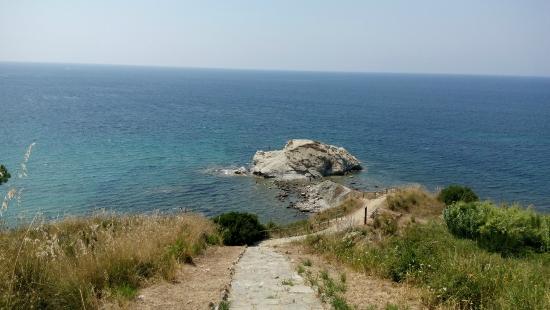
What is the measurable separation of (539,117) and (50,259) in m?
134

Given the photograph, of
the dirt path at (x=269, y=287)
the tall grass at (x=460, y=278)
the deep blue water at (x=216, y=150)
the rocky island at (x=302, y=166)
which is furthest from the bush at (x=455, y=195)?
the dirt path at (x=269, y=287)

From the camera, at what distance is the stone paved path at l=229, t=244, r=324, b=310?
7789 millimetres

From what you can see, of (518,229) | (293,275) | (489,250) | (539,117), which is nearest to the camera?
(293,275)

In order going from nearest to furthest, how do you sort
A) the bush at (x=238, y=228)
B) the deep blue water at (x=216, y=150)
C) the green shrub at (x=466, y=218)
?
1. the green shrub at (x=466, y=218)
2. the bush at (x=238, y=228)
3. the deep blue water at (x=216, y=150)

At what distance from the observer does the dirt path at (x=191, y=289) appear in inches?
297

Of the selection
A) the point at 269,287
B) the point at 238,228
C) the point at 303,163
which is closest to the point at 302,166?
the point at 303,163

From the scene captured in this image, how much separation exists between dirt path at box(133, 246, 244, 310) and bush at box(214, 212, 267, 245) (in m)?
8.75

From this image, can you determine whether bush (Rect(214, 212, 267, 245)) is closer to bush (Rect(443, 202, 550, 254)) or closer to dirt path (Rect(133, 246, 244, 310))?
dirt path (Rect(133, 246, 244, 310))

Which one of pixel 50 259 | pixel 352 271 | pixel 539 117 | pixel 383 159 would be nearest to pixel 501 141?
pixel 383 159

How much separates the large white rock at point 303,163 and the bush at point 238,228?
29.4 m

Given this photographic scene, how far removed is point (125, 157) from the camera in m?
57.4

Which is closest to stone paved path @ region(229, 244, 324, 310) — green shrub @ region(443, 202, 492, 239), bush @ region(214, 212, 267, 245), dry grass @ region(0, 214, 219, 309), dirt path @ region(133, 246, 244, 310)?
dirt path @ region(133, 246, 244, 310)

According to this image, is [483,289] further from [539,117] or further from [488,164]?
[539,117]

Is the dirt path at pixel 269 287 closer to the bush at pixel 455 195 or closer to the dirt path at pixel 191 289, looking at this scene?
the dirt path at pixel 191 289
